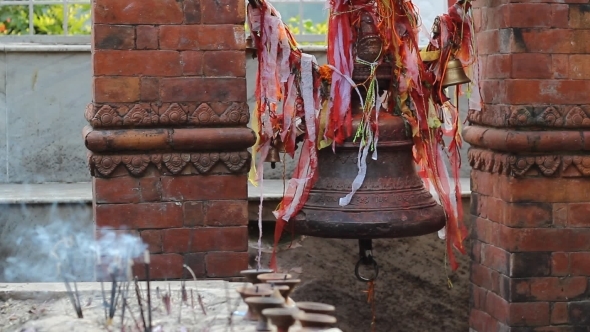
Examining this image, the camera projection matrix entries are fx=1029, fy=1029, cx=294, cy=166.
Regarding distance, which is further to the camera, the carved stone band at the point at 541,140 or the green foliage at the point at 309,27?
the green foliage at the point at 309,27

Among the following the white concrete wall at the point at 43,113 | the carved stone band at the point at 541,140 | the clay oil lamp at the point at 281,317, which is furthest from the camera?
the white concrete wall at the point at 43,113

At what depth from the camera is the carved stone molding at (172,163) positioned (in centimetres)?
488

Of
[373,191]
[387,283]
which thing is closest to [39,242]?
[387,283]

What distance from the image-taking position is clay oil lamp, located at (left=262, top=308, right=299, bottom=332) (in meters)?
3.15

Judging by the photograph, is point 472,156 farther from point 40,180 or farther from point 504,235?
point 40,180

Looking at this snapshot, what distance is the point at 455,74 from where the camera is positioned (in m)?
4.90

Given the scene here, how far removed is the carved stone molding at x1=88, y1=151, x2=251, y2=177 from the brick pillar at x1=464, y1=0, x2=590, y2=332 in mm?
1340

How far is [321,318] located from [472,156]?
2.65m

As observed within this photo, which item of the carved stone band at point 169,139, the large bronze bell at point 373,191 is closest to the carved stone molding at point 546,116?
the large bronze bell at point 373,191

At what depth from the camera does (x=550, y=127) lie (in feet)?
17.0

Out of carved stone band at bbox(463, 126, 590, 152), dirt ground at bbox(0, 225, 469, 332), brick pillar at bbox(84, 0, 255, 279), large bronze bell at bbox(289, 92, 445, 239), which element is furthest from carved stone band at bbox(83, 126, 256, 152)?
dirt ground at bbox(0, 225, 469, 332)

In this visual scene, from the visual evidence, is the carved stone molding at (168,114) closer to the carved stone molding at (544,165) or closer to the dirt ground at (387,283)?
the carved stone molding at (544,165)

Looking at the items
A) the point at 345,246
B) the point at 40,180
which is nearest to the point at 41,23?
the point at 40,180

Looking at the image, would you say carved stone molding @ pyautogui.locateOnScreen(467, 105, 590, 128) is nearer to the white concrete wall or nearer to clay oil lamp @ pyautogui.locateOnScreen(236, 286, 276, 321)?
clay oil lamp @ pyautogui.locateOnScreen(236, 286, 276, 321)
